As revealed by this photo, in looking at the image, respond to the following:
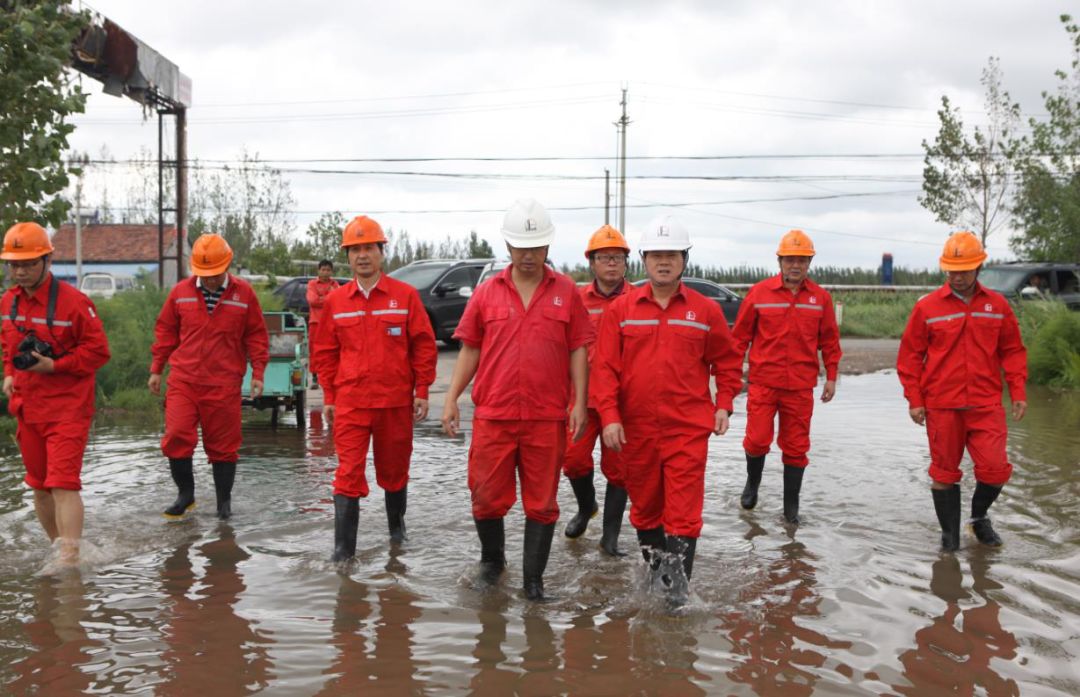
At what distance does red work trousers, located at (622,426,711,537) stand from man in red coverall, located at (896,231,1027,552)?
6.33ft

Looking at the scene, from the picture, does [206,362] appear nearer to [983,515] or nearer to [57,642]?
[57,642]

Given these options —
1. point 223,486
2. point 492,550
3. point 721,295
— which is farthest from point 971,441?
point 721,295

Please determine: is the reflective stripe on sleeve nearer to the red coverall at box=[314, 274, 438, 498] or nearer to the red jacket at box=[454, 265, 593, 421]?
the red jacket at box=[454, 265, 593, 421]

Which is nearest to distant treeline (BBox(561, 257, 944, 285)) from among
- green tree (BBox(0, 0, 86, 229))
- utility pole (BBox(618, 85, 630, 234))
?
utility pole (BBox(618, 85, 630, 234))

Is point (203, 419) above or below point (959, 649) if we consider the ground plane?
above

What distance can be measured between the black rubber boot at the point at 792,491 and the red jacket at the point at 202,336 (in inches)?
149

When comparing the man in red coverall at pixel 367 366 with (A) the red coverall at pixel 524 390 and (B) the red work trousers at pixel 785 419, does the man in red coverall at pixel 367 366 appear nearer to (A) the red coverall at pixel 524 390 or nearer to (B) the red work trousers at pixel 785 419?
(A) the red coverall at pixel 524 390


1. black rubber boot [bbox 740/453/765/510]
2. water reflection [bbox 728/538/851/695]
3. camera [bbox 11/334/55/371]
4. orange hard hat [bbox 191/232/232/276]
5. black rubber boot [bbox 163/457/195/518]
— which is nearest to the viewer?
water reflection [bbox 728/538/851/695]

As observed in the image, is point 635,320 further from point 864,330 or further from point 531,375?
point 864,330

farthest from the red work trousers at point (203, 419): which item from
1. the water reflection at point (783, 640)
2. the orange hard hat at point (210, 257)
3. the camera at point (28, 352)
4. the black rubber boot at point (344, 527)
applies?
the water reflection at point (783, 640)

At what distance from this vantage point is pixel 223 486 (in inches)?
298

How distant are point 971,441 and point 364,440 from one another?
375cm

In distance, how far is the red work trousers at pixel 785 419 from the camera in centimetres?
754

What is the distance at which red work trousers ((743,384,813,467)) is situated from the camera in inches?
297
